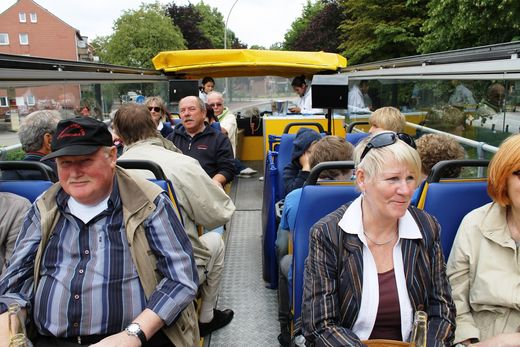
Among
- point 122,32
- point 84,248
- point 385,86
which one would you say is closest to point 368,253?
point 84,248

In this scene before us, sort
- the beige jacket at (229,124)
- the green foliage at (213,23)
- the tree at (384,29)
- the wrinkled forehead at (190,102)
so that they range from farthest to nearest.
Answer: the green foliage at (213,23), the tree at (384,29), the beige jacket at (229,124), the wrinkled forehead at (190,102)

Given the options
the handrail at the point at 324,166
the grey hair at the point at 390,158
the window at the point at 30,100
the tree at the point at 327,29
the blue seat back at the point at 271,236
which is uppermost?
the tree at the point at 327,29

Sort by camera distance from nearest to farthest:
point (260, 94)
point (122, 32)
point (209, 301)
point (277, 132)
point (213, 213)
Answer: point (213, 213) < point (209, 301) < point (277, 132) < point (260, 94) < point (122, 32)

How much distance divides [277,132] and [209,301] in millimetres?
3585

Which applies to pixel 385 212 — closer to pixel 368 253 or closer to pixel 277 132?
pixel 368 253

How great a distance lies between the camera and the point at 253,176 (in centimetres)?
707

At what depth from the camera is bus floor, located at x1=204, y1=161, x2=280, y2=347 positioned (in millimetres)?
2973

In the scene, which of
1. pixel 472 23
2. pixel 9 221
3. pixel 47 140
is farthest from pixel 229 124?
pixel 472 23

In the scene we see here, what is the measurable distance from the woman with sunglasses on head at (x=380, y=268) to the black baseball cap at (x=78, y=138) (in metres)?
0.90

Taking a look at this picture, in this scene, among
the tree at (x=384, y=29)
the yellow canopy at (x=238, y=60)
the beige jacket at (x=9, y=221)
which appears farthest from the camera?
the tree at (x=384, y=29)

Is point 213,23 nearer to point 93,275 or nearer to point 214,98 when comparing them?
point 214,98

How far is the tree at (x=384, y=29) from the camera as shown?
64.4 feet

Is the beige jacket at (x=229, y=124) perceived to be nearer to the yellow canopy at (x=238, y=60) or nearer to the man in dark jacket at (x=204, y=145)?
the yellow canopy at (x=238, y=60)

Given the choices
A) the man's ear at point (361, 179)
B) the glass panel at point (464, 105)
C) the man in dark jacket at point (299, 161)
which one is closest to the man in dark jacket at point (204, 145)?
the man in dark jacket at point (299, 161)
